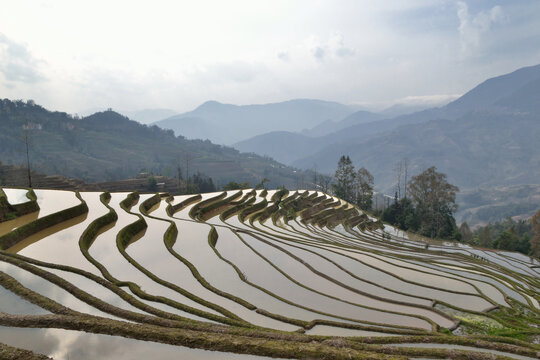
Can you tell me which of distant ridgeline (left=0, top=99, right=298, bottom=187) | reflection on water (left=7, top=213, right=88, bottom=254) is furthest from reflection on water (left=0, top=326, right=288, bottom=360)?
distant ridgeline (left=0, top=99, right=298, bottom=187)

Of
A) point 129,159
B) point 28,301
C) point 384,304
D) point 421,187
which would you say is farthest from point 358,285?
point 129,159

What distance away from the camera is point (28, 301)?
970 centimetres

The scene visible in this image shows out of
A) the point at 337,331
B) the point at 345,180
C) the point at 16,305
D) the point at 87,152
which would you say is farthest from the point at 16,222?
the point at 87,152

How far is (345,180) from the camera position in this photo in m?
75.9

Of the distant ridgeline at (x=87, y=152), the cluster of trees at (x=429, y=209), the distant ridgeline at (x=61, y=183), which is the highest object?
the distant ridgeline at (x=87, y=152)

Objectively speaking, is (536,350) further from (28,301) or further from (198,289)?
(28,301)

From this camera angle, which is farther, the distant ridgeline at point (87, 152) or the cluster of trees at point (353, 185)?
the distant ridgeline at point (87, 152)

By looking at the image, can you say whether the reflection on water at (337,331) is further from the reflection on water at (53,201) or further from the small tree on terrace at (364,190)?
the small tree on terrace at (364,190)

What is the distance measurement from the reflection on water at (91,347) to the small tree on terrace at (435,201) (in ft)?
170

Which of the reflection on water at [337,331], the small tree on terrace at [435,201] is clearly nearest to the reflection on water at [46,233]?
the reflection on water at [337,331]

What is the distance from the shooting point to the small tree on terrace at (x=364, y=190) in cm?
7269

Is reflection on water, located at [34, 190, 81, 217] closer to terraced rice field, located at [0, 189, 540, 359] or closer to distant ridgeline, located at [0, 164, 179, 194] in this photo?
terraced rice field, located at [0, 189, 540, 359]

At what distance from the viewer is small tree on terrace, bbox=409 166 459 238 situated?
176 ft

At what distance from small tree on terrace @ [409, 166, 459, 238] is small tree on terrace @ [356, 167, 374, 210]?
52.0 ft
